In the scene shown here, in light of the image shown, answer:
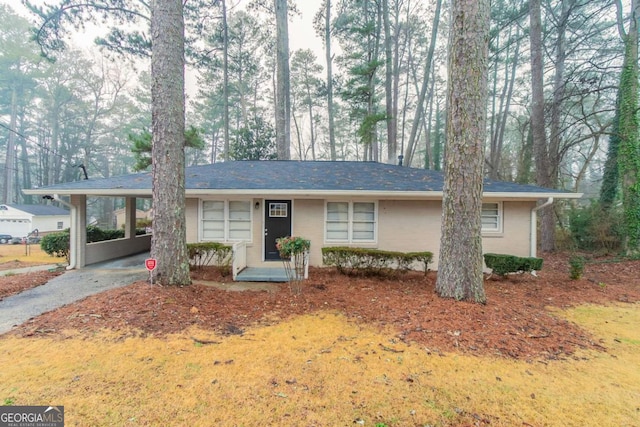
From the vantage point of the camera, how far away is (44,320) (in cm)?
398

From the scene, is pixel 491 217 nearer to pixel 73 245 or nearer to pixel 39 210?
pixel 73 245

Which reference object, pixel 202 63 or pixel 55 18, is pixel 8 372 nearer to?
pixel 55 18

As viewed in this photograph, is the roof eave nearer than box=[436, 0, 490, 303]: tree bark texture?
No

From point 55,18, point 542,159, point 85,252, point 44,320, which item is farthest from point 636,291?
point 55,18

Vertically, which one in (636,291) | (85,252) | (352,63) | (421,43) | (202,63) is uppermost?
(421,43)

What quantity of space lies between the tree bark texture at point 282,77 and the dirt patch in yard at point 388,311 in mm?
7482

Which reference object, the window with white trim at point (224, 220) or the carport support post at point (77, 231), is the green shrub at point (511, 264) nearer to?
the window with white trim at point (224, 220)

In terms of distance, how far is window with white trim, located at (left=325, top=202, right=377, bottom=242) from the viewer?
758 centimetres

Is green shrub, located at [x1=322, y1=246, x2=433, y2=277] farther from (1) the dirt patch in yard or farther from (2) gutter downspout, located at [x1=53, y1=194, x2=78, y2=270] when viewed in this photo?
(2) gutter downspout, located at [x1=53, y1=194, x2=78, y2=270]

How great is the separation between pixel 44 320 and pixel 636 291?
11.6 metres

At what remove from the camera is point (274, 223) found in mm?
7566

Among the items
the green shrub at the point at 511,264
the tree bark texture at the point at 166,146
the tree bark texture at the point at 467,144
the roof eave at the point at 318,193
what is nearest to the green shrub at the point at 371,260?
the roof eave at the point at 318,193

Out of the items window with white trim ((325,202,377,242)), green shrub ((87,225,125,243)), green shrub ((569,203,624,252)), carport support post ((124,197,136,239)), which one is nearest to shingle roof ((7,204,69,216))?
green shrub ((87,225,125,243))

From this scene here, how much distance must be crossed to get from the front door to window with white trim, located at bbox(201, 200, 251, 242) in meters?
0.54
